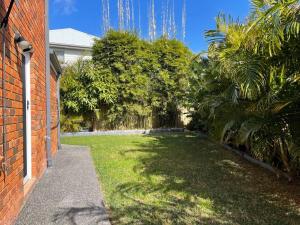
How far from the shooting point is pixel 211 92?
7215 millimetres

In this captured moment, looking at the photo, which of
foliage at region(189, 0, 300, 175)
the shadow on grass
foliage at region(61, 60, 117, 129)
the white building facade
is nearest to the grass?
the shadow on grass

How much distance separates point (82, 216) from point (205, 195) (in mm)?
2071

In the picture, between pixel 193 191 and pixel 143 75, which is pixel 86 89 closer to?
pixel 143 75

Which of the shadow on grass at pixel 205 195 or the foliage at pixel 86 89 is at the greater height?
the foliage at pixel 86 89

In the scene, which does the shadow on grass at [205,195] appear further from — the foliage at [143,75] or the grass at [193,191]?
the foliage at [143,75]

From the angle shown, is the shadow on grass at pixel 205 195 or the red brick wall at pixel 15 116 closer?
the red brick wall at pixel 15 116

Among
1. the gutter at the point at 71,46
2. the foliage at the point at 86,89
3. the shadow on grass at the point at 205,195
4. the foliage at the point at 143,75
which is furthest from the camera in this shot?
the gutter at the point at 71,46

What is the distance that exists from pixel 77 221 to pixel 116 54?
1150 cm

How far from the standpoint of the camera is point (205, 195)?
15.6ft

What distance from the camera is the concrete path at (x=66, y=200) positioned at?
3.53 metres

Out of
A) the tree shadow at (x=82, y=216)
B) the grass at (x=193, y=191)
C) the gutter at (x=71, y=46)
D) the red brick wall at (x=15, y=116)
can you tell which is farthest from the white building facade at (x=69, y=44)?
the tree shadow at (x=82, y=216)

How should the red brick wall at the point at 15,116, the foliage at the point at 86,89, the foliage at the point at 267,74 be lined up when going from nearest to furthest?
the red brick wall at the point at 15,116 < the foliage at the point at 267,74 < the foliage at the point at 86,89

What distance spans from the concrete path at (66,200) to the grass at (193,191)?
0.21 metres

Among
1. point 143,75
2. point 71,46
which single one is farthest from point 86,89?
point 71,46
